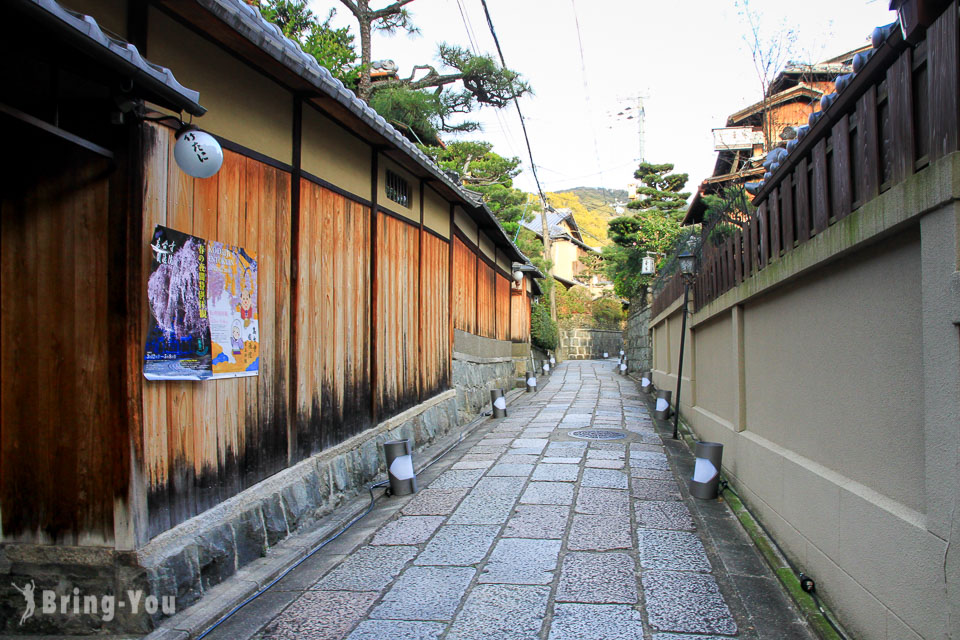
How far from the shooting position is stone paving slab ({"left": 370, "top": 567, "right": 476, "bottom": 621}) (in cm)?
405

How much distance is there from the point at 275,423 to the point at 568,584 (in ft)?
9.50

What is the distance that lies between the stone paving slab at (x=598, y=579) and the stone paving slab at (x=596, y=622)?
0.11m

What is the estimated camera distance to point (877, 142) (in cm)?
338

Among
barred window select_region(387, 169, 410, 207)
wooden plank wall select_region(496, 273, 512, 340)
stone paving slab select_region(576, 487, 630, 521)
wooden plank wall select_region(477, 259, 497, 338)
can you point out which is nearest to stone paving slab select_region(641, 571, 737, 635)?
stone paving slab select_region(576, 487, 630, 521)

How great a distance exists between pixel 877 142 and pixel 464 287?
10.4 metres

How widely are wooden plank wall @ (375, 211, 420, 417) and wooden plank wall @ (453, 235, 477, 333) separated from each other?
108 inches

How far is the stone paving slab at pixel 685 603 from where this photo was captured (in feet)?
12.6

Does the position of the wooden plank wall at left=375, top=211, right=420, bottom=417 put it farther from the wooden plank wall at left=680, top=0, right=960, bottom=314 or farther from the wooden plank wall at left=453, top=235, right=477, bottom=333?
the wooden plank wall at left=680, top=0, right=960, bottom=314

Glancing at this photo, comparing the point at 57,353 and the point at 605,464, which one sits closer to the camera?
the point at 57,353

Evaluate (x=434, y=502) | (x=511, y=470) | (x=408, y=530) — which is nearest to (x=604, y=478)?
(x=511, y=470)

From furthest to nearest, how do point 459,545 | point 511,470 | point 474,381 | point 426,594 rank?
point 474,381, point 511,470, point 459,545, point 426,594

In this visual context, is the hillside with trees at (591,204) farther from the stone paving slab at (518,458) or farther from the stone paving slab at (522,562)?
the stone paving slab at (522,562)

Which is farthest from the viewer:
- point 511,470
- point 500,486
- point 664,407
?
point 664,407

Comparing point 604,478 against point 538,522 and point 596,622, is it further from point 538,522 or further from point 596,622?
point 596,622
